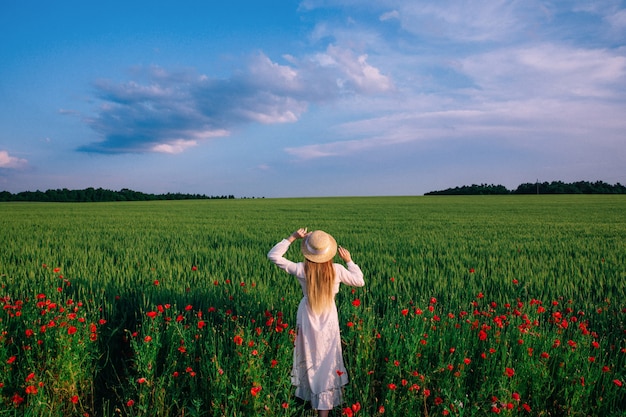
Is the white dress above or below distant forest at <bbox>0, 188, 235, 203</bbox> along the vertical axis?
below

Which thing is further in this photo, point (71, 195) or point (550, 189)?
point (550, 189)

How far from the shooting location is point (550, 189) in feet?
315

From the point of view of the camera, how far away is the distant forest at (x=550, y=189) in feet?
313

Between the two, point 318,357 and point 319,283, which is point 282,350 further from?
point 319,283

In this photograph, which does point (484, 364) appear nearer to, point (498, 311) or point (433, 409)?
point (433, 409)

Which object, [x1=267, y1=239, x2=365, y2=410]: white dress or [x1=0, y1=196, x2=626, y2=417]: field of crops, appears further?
[x1=267, y1=239, x2=365, y2=410]: white dress

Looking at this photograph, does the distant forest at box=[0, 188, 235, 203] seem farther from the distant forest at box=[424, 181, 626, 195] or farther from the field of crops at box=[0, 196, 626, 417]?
the field of crops at box=[0, 196, 626, 417]

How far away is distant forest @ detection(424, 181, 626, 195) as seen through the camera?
95469 mm

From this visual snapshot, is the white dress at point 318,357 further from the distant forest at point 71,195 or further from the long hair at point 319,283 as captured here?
the distant forest at point 71,195

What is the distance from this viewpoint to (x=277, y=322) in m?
4.12

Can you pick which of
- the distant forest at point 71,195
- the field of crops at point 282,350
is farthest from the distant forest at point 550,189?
the field of crops at point 282,350

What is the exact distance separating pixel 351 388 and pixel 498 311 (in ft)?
11.0

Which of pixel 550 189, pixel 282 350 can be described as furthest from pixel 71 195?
pixel 550 189

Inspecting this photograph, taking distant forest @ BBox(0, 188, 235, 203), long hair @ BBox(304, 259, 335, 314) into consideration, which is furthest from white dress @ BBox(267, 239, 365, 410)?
distant forest @ BBox(0, 188, 235, 203)
